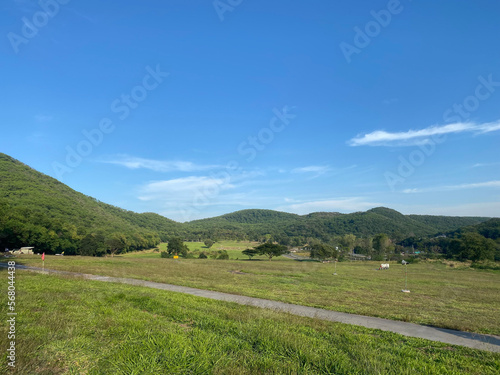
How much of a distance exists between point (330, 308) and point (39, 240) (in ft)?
219

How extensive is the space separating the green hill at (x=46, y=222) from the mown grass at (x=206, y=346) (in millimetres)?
39015

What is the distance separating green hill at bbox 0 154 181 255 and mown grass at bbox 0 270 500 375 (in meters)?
39.0

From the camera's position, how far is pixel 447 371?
20.2 feet

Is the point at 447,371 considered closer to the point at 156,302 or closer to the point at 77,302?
the point at 156,302

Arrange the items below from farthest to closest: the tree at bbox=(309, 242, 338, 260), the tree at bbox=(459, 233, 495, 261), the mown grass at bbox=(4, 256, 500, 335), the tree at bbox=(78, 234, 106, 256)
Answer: the tree at bbox=(309, 242, 338, 260)
the tree at bbox=(459, 233, 495, 261)
the tree at bbox=(78, 234, 106, 256)
the mown grass at bbox=(4, 256, 500, 335)

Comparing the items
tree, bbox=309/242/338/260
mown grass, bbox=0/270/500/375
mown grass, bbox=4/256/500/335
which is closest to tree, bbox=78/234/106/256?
mown grass, bbox=4/256/500/335

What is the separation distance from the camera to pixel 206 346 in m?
6.46

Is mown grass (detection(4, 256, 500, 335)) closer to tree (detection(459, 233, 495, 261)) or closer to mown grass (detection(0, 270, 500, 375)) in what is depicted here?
mown grass (detection(0, 270, 500, 375))

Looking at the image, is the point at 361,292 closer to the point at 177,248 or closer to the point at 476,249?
the point at 177,248

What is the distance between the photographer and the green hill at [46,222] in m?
56.1

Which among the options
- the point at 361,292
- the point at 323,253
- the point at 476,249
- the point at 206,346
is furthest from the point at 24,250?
the point at 476,249

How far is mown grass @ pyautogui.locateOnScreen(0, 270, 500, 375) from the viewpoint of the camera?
5.38 m

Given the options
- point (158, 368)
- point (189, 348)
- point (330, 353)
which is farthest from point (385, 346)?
point (158, 368)

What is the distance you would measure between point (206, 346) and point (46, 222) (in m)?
85.0
